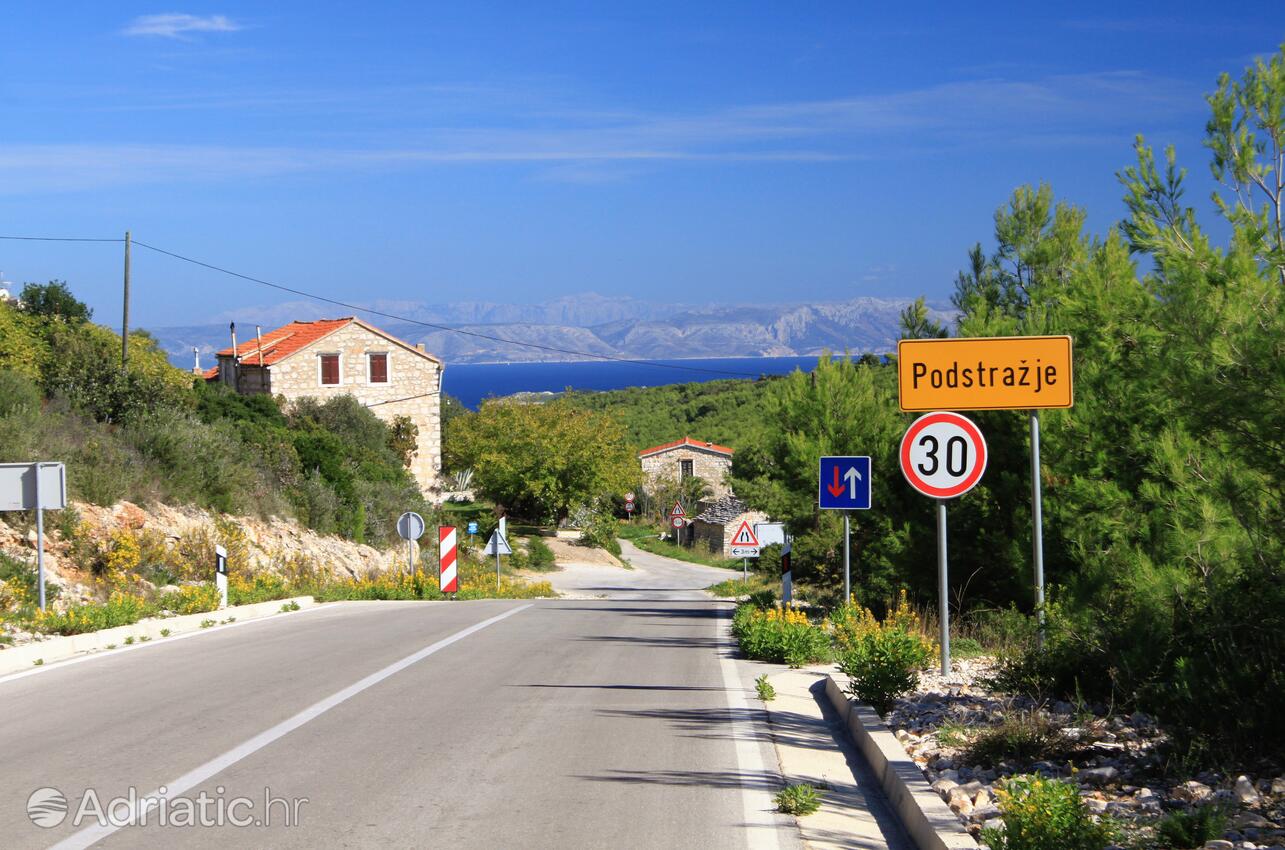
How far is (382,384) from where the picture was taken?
2366 inches

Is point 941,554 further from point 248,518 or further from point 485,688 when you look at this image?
point 248,518

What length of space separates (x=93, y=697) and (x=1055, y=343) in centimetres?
909

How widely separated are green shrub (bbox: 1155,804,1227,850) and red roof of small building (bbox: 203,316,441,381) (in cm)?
5501

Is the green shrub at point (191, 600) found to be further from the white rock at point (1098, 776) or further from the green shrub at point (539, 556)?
the green shrub at point (539, 556)

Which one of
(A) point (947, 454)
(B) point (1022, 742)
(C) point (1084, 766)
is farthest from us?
(A) point (947, 454)

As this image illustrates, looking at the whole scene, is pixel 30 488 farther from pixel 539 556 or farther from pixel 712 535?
pixel 712 535

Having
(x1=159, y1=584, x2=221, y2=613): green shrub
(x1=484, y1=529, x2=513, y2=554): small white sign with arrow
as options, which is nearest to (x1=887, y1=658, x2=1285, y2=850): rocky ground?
(x1=159, y1=584, x2=221, y2=613): green shrub

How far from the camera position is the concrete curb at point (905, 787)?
576 centimetres

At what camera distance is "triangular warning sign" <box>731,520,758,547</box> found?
21894 mm

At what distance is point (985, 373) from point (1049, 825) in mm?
6454

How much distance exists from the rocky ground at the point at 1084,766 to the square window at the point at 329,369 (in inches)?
2037

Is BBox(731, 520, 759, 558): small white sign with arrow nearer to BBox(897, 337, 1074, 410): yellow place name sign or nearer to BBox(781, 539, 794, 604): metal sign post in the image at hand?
BBox(781, 539, 794, 604): metal sign post

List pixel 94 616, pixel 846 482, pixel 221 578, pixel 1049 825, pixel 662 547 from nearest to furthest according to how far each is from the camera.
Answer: pixel 1049 825 < pixel 94 616 < pixel 846 482 < pixel 221 578 < pixel 662 547

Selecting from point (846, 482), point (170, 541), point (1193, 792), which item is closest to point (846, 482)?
point (846, 482)
